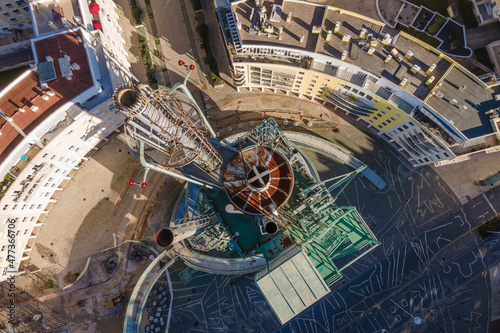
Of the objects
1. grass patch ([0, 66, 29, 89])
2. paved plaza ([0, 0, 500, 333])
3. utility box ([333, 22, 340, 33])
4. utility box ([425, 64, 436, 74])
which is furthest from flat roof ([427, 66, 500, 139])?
grass patch ([0, 66, 29, 89])

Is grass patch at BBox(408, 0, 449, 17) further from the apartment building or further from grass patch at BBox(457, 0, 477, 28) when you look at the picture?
the apartment building

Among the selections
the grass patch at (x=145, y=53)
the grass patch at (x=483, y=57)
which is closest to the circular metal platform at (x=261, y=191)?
the grass patch at (x=145, y=53)

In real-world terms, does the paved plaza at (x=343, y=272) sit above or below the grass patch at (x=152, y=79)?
below

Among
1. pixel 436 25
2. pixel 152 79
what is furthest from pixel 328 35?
pixel 152 79

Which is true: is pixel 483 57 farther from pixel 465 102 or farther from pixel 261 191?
pixel 261 191

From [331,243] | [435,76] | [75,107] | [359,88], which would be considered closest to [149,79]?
[75,107]

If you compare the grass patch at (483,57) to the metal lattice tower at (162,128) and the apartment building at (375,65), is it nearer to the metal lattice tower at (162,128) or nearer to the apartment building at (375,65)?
the apartment building at (375,65)

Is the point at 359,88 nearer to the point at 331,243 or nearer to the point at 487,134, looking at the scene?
the point at 487,134
